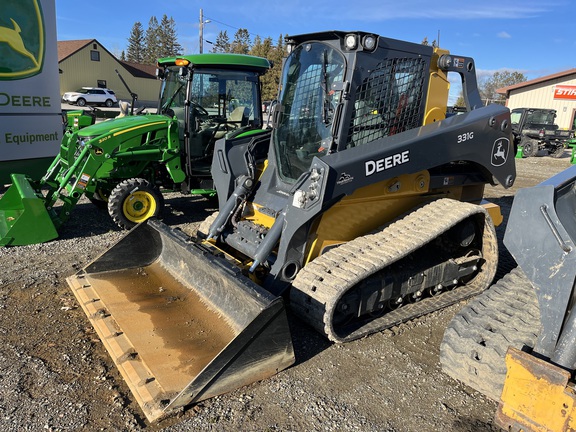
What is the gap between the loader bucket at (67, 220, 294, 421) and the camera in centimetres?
301

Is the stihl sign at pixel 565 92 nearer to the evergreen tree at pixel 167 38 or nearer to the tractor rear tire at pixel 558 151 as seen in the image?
the tractor rear tire at pixel 558 151

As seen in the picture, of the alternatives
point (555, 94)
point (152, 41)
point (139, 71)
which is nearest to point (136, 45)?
point (152, 41)

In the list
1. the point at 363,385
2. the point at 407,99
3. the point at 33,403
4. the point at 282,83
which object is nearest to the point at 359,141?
the point at 407,99

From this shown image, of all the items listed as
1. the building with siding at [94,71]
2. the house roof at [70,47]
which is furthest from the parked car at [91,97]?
the house roof at [70,47]

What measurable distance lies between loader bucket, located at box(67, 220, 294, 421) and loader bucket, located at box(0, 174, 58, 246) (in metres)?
1.95

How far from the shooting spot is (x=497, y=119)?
185 inches

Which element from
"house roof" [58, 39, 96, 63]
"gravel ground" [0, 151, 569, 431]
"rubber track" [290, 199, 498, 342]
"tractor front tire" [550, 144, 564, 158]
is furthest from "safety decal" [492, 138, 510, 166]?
"house roof" [58, 39, 96, 63]

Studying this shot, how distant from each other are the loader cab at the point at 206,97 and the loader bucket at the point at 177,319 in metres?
3.00

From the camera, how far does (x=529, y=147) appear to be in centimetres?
2081

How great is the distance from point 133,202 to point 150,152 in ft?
2.66

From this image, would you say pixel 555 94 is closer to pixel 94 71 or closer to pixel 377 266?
pixel 377 266

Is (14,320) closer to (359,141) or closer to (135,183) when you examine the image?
(135,183)

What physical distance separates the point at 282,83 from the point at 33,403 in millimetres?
3579

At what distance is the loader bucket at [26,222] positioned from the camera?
5.74 m
